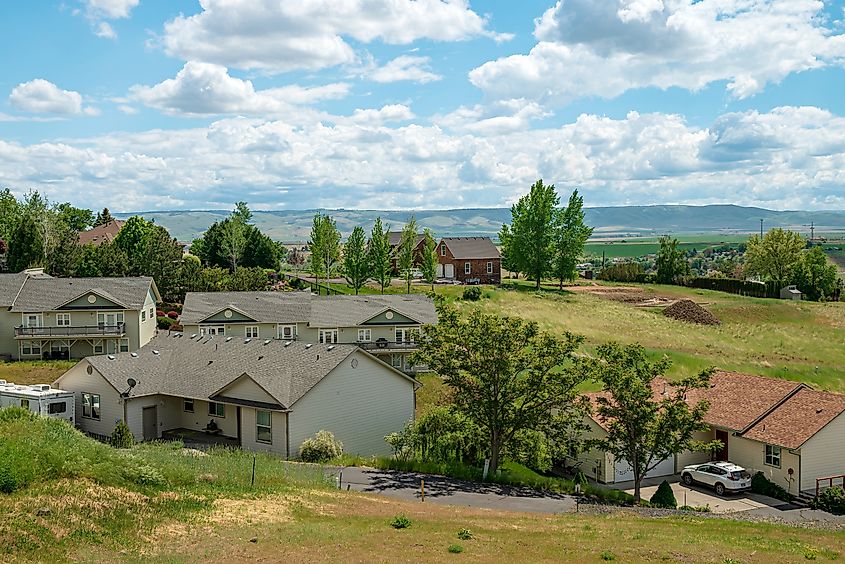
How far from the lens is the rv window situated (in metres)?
41.6

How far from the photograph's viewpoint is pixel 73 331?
2346 inches

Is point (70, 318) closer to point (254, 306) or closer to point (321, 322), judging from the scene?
point (254, 306)

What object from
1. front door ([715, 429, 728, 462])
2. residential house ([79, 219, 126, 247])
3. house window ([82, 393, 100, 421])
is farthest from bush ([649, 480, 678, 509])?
residential house ([79, 219, 126, 247])

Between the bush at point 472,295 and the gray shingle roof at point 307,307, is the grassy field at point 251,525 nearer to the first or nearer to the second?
the gray shingle roof at point 307,307

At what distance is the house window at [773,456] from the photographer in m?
40.2

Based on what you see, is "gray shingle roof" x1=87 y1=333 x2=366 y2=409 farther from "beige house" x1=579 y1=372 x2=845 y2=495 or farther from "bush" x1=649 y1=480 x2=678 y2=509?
"bush" x1=649 y1=480 x2=678 y2=509

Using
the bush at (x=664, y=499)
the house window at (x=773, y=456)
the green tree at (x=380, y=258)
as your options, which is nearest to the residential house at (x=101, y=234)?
the green tree at (x=380, y=258)

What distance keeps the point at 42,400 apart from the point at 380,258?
158 ft

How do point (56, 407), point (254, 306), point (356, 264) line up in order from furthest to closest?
point (356, 264)
point (254, 306)
point (56, 407)

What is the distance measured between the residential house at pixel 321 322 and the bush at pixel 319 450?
2203cm

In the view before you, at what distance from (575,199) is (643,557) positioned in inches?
3287

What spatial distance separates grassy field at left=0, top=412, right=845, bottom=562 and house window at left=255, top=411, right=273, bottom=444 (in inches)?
448

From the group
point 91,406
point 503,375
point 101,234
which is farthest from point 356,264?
point 101,234

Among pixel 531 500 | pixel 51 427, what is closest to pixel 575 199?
pixel 531 500
